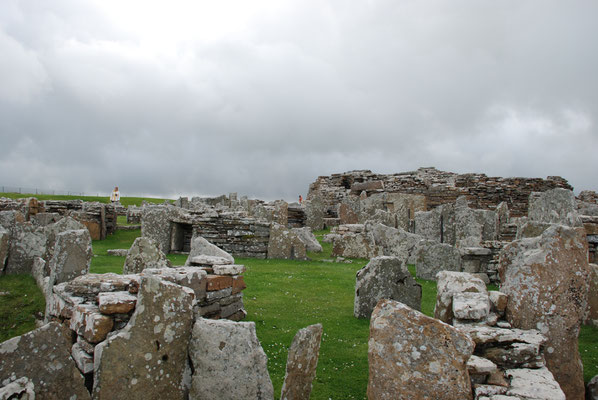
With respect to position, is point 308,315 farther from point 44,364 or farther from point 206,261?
point 44,364

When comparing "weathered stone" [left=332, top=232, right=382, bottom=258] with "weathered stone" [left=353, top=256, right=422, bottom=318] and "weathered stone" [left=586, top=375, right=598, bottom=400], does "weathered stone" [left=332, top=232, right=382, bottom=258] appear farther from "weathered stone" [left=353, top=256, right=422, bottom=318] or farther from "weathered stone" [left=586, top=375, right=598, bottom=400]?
"weathered stone" [left=586, top=375, right=598, bottom=400]

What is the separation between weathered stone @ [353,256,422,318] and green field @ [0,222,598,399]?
0.34 meters

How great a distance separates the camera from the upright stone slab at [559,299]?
479 cm

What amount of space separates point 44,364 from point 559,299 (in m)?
5.64

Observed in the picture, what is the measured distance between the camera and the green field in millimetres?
5332

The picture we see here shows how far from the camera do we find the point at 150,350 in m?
4.19

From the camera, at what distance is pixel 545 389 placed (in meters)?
3.65

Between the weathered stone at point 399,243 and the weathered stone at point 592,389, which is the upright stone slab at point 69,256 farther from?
the weathered stone at point 399,243

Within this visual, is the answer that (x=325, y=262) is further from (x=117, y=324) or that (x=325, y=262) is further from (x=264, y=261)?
(x=117, y=324)

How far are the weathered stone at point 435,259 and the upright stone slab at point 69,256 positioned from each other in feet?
28.2

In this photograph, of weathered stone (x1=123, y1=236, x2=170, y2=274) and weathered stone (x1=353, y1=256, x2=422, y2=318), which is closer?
Result: weathered stone (x1=123, y1=236, x2=170, y2=274)

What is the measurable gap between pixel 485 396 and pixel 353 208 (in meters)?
19.9

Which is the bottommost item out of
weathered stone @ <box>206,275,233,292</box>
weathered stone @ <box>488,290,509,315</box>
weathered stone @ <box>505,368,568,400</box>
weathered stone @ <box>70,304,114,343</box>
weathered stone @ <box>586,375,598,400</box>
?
weathered stone @ <box>586,375,598,400</box>

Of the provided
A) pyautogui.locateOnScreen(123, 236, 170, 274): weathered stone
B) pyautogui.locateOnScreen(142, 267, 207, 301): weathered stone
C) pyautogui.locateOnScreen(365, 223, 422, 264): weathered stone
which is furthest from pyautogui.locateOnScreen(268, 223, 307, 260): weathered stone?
pyautogui.locateOnScreen(142, 267, 207, 301): weathered stone
